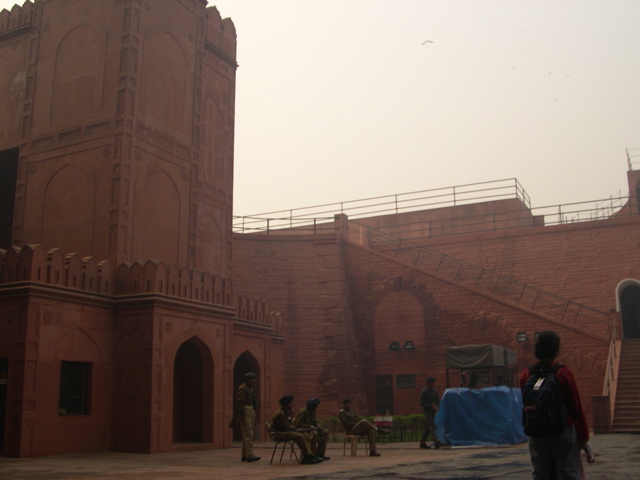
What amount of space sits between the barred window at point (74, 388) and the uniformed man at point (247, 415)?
3.94m

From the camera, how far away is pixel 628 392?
69.1 ft

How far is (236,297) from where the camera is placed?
20531 millimetres

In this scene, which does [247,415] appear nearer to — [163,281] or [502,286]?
[163,281]

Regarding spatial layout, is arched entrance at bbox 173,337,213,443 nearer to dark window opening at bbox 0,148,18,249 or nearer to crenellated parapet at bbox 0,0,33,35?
dark window opening at bbox 0,148,18,249

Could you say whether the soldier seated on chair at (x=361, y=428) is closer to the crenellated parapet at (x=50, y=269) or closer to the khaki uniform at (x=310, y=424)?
the khaki uniform at (x=310, y=424)

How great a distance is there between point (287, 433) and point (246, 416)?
110cm

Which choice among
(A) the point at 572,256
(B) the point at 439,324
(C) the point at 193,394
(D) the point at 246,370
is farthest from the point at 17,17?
(A) the point at 572,256

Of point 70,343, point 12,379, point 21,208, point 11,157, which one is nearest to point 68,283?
point 70,343

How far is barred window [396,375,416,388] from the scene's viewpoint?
2773cm

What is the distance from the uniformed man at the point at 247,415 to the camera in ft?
42.8

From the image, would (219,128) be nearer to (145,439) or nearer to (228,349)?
(228,349)

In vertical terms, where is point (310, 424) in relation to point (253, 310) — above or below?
below

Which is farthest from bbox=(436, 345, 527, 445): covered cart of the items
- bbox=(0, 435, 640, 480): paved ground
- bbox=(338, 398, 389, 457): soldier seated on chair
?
bbox=(338, 398, 389, 457): soldier seated on chair

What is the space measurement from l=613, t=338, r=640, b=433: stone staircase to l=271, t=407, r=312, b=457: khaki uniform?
10.8 metres
